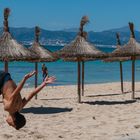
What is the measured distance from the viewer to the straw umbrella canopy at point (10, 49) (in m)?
12.0

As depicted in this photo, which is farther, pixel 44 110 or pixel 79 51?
pixel 79 51

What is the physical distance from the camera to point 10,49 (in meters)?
12.2

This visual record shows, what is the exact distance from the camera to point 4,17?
1243cm

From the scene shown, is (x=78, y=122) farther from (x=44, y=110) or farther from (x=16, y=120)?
(x=16, y=120)

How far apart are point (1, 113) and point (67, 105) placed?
2771mm

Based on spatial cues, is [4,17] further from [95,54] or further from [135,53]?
[135,53]

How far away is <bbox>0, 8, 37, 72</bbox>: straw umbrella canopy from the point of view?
12008mm

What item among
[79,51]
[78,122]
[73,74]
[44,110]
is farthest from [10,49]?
[73,74]

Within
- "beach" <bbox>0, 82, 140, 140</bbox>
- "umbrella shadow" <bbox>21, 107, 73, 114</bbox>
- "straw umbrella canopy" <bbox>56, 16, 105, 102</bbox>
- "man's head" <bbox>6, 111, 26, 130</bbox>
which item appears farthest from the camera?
"straw umbrella canopy" <bbox>56, 16, 105, 102</bbox>

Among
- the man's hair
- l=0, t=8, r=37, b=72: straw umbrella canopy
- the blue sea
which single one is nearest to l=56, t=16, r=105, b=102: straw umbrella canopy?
l=0, t=8, r=37, b=72: straw umbrella canopy

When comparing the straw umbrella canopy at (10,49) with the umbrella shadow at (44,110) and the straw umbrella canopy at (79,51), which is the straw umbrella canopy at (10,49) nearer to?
the umbrella shadow at (44,110)

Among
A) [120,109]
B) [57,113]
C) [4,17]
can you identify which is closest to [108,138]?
[57,113]

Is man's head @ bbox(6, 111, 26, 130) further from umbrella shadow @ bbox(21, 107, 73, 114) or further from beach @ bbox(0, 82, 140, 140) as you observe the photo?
umbrella shadow @ bbox(21, 107, 73, 114)

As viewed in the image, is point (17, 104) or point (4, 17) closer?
point (17, 104)
